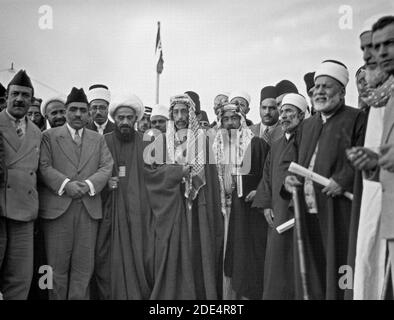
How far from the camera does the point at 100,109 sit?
5.61 meters

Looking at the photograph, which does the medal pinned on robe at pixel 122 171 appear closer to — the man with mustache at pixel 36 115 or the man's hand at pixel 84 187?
the man's hand at pixel 84 187

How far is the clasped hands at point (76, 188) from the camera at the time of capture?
508cm

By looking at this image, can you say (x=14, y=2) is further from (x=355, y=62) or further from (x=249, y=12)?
(x=355, y=62)

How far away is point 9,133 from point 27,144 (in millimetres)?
163

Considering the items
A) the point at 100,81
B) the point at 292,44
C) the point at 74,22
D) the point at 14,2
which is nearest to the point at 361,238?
the point at 292,44

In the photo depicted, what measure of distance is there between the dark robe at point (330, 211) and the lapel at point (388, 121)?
41 centimetres

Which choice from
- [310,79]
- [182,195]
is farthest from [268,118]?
[182,195]

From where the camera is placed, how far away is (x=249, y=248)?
17.0ft

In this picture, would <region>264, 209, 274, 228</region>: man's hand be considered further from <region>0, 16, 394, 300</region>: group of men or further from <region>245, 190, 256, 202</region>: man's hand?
<region>245, 190, 256, 202</region>: man's hand

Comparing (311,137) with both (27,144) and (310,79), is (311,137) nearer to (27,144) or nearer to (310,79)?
(310,79)

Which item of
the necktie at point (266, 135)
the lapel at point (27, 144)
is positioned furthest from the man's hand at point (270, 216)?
the lapel at point (27, 144)

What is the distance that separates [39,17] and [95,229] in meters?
1.83

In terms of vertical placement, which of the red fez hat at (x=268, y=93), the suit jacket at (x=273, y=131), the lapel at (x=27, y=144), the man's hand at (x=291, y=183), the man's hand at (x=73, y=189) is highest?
the red fez hat at (x=268, y=93)

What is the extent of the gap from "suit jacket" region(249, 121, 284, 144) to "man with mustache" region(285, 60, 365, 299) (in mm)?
449
